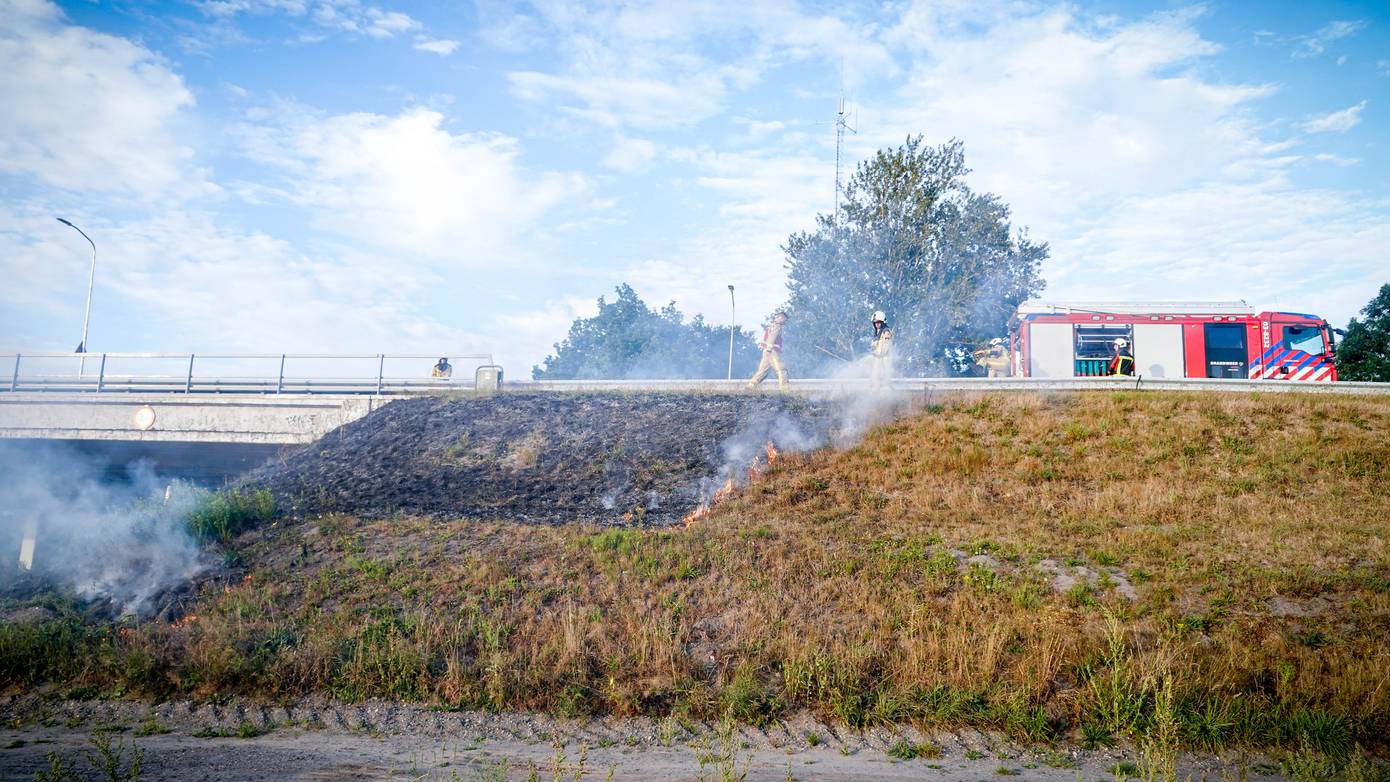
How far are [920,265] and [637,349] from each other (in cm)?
2452

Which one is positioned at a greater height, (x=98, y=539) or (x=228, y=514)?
(x=228, y=514)

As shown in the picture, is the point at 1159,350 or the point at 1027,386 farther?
the point at 1159,350

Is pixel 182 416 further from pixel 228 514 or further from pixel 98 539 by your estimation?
pixel 228 514

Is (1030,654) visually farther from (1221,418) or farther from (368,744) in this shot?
(1221,418)

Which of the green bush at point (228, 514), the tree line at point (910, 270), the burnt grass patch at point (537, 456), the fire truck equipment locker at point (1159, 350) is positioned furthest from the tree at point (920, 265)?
the green bush at point (228, 514)

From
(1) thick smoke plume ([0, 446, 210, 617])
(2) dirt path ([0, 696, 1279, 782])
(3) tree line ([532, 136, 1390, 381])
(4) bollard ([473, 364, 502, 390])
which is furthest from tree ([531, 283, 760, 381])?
(2) dirt path ([0, 696, 1279, 782])

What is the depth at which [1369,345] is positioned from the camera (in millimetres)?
24156

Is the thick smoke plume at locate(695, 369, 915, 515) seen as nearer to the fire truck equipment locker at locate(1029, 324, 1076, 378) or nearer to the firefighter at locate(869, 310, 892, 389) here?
the firefighter at locate(869, 310, 892, 389)

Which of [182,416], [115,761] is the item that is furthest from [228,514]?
[182,416]

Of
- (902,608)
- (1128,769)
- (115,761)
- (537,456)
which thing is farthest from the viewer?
(537,456)

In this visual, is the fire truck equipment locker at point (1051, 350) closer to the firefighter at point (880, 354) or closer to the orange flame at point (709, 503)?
the firefighter at point (880, 354)

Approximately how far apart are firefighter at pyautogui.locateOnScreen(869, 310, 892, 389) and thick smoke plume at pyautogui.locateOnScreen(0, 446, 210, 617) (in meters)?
12.4

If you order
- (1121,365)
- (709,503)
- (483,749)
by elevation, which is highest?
(1121,365)

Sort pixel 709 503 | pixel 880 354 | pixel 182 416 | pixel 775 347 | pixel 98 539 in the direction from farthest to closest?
1. pixel 182 416
2. pixel 775 347
3. pixel 880 354
4. pixel 709 503
5. pixel 98 539
